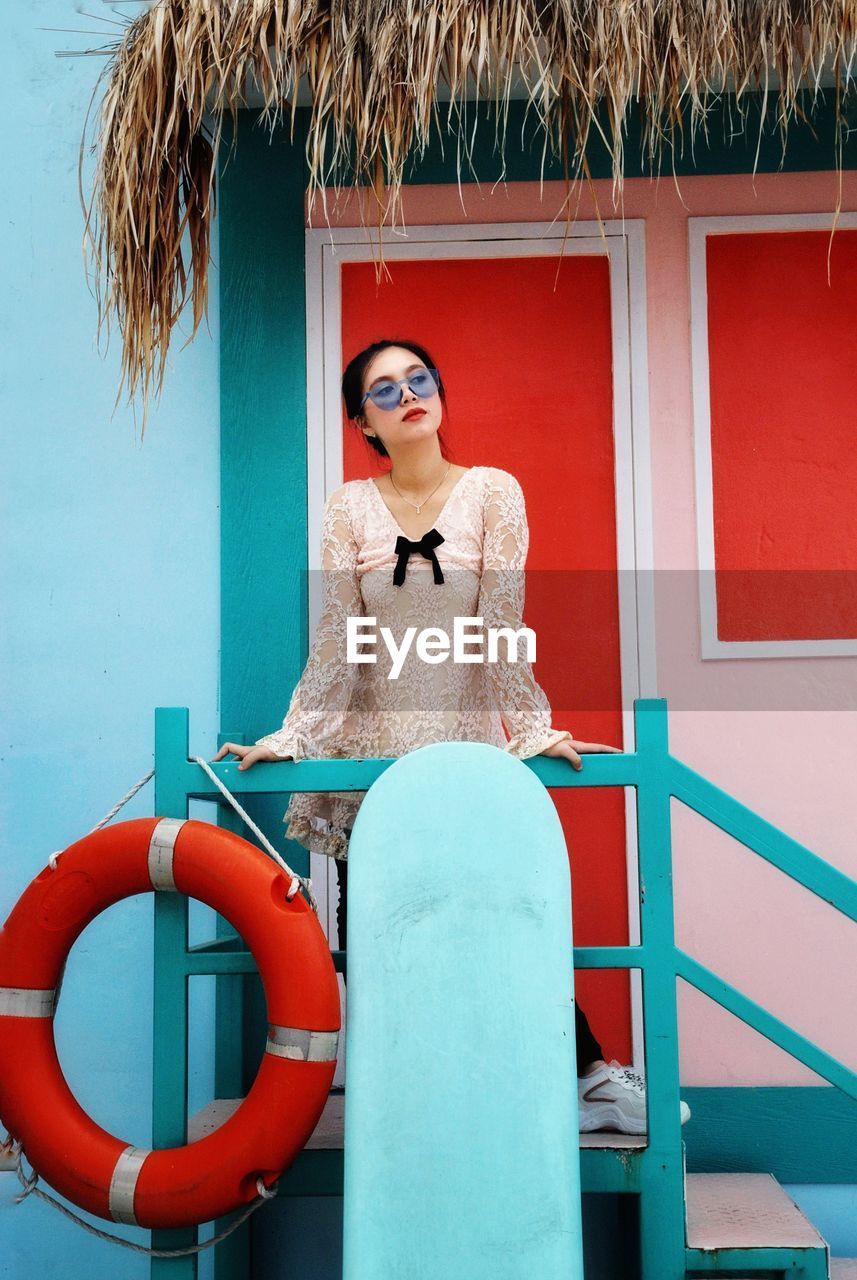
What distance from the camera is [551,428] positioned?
12.5ft

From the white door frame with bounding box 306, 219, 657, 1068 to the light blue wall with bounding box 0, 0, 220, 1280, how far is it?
1.01 feet

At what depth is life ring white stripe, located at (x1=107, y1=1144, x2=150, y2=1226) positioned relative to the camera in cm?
264

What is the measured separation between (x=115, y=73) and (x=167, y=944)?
7.04 ft

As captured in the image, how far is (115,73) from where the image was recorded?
331 cm

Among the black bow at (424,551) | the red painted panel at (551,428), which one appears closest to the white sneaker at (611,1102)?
the red painted panel at (551,428)

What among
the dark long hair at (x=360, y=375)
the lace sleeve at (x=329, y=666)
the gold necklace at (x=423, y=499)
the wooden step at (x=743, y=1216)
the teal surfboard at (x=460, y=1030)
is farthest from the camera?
the dark long hair at (x=360, y=375)

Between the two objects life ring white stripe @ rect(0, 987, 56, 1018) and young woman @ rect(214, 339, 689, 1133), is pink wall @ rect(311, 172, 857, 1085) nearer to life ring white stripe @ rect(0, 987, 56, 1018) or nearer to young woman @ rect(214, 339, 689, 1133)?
young woman @ rect(214, 339, 689, 1133)

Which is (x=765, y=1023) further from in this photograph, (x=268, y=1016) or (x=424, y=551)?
(x=424, y=551)

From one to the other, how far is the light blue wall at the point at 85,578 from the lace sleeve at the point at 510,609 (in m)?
1.08

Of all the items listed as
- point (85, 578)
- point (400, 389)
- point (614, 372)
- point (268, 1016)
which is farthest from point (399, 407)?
point (268, 1016)

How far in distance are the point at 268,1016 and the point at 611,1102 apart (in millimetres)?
799

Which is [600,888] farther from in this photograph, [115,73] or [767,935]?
[115,73]

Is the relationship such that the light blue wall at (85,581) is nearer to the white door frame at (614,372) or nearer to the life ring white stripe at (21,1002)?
the white door frame at (614,372)

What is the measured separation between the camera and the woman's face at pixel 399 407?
3.19 meters
